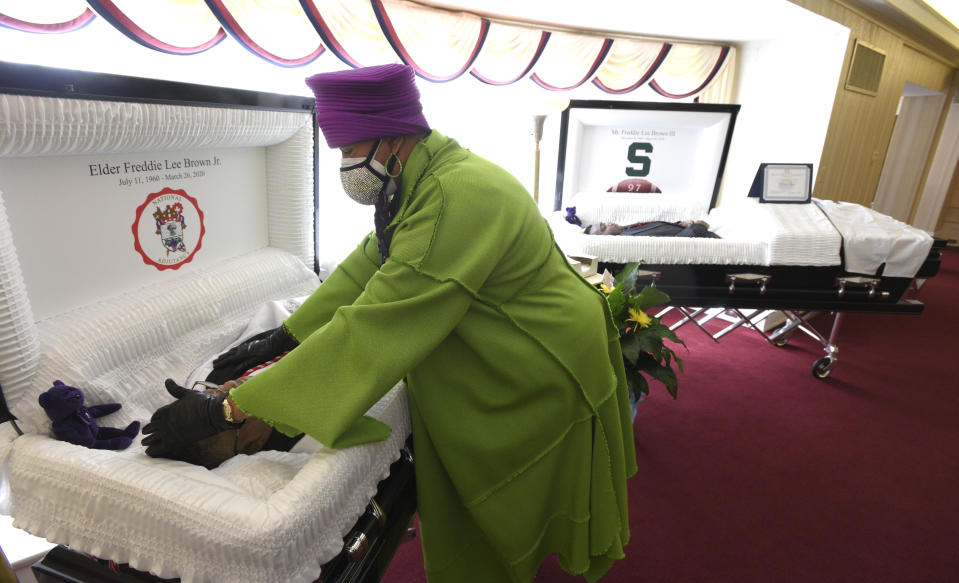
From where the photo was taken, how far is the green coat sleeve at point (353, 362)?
76cm

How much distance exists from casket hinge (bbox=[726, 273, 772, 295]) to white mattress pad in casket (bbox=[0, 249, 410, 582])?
2160 millimetres

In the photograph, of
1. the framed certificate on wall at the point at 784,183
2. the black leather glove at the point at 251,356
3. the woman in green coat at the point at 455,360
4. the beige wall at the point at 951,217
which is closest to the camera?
the woman in green coat at the point at 455,360

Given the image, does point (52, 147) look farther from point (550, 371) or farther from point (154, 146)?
point (550, 371)

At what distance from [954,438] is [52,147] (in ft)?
12.3

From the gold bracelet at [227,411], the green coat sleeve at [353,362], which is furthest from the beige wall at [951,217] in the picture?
the gold bracelet at [227,411]

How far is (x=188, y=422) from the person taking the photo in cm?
81

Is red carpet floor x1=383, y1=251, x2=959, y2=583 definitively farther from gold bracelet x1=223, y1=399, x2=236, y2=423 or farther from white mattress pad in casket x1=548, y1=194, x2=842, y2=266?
gold bracelet x1=223, y1=399, x2=236, y2=423

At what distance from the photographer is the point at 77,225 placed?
41.2 inches

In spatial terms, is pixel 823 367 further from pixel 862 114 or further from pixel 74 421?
pixel 74 421

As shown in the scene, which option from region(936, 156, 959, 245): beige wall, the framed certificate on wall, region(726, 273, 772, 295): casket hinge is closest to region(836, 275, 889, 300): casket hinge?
region(726, 273, 772, 295): casket hinge

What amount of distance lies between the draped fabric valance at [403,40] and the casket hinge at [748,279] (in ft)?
6.56

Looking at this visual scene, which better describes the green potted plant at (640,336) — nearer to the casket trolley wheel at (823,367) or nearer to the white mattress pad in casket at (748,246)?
the white mattress pad in casket at (748,246)

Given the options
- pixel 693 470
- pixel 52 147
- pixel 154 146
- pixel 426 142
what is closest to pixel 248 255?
pixel 154 146

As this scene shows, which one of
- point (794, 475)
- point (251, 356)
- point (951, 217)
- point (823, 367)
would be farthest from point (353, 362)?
point (951, 217)
